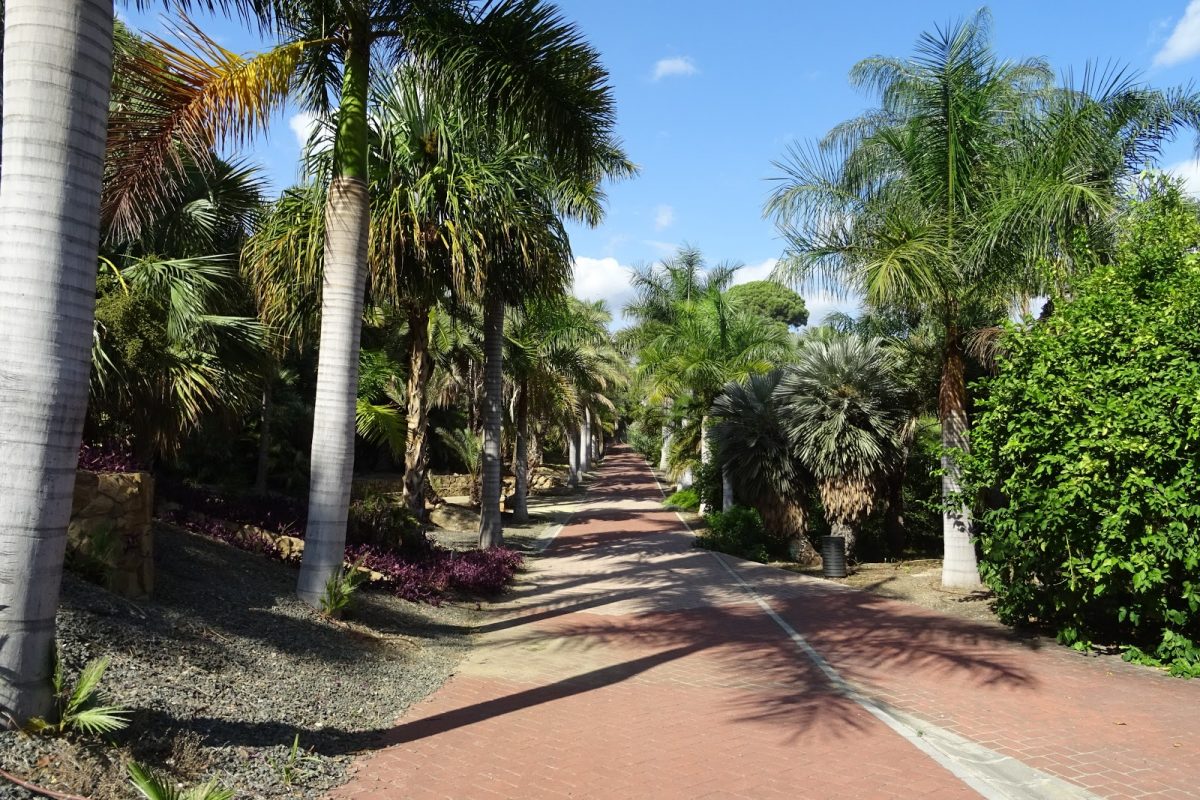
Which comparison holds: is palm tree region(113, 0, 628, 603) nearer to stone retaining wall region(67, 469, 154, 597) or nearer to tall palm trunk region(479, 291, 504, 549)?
stone retaining wall region(67, 469, 154, 597)

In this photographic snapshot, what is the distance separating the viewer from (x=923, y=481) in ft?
64.6

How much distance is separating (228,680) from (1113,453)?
8054 mm

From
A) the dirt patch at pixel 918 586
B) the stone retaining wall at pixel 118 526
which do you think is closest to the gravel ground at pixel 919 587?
the dirt patch at pixel 918 586

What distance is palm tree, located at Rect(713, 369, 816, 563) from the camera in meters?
19.0

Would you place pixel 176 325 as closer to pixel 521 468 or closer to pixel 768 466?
pixel 768 466

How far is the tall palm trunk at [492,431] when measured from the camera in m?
15.1

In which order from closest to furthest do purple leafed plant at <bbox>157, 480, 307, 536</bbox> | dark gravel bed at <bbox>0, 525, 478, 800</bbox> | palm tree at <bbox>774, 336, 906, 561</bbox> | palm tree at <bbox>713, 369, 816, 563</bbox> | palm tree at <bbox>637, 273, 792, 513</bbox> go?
dark gravel bed at <bbox>0, 525, 478, 800</bbox> → purple leafed plant at <bbox>157, 480, 307, 536</bbox> → palm tree at <bbox>774, 336, 906, 561</bbox> → palm tree at <bbox>713, 369, 816, 563</bbox> → palm tree at <bbox>637, 273, 792, 513</bbox>

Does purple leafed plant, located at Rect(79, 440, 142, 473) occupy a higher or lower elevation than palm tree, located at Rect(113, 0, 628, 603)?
lower

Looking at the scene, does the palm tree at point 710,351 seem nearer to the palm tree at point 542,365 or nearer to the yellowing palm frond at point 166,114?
the palm tree at point 542,365

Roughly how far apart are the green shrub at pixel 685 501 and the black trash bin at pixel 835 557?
41.3ft

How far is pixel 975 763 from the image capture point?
5.59 metres

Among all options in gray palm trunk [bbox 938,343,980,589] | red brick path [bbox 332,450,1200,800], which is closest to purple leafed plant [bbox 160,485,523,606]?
red brick path [bbox 332,450,1200,800]

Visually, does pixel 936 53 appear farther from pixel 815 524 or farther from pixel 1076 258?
pixel 815 524

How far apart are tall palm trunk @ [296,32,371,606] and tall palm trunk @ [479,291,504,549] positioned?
6.56 metres
